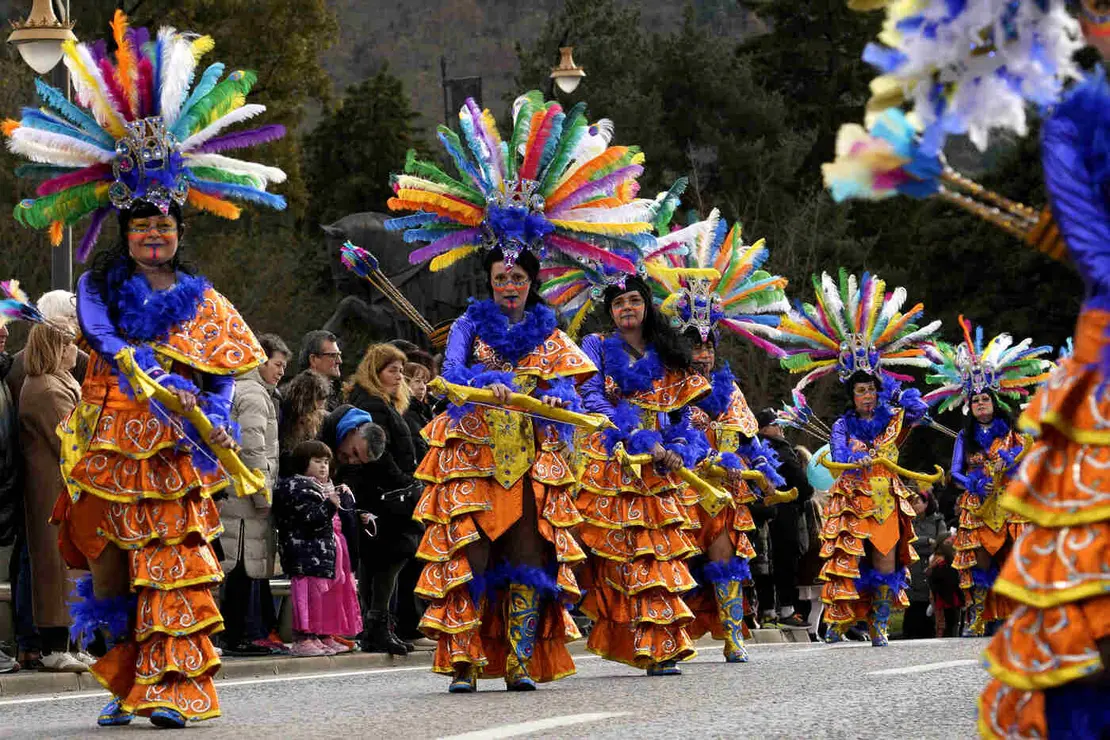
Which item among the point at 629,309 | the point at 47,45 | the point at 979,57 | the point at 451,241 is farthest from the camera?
the point at 47,45

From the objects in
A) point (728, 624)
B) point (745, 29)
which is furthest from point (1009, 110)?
point (745, 29)

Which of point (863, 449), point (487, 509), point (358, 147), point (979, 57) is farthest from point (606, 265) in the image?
point (358, 147)

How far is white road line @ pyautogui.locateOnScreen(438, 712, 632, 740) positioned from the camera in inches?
300

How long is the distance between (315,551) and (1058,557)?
900cm

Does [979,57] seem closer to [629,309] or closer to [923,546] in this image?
[629,309]

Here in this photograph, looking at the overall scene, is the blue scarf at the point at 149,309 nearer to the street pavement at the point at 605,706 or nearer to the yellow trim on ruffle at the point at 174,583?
the yellow trim on ruffle at the point at 174,583

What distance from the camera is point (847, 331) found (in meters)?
16.3

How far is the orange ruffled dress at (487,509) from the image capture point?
10102 millimetres

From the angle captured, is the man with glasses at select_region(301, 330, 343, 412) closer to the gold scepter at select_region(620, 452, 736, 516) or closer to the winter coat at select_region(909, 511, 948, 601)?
the gold scepter at select_region(620, 452, 736, 516)

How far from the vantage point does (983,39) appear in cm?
426

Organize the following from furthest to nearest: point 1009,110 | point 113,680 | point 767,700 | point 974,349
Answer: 1. point 974,349
2. point 767,700
3. point 113,680
4. point 1009,110

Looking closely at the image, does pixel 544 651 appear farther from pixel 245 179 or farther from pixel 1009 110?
pixel 1009 110

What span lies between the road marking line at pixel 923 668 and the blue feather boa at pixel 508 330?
2699 mm

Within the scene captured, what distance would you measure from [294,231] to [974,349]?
30.4 metres
